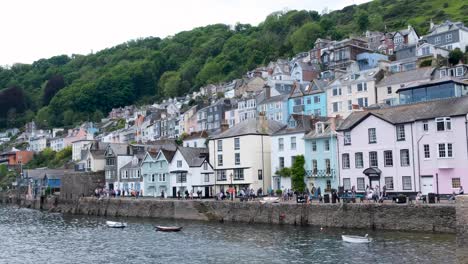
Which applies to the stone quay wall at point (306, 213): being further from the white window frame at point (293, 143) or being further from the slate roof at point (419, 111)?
the white window frame at point (293, 143)

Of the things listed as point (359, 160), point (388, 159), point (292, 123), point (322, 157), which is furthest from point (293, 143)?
point (388, 159)

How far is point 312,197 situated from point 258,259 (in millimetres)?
20244

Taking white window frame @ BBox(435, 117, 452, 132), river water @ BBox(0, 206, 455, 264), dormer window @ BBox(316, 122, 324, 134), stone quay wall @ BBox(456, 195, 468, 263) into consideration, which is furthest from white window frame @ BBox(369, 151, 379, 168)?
stone quay wall @ BBox(456, 195, 468, 263)

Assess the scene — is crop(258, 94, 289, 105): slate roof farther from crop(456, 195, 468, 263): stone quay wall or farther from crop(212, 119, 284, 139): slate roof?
crop(456, 195, 468, 263): stone quay wall

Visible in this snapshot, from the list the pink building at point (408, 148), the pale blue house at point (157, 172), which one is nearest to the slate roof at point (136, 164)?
the pale blue house at point (157, 172)

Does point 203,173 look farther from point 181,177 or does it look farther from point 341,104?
point 341,104

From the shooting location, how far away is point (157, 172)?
239ft

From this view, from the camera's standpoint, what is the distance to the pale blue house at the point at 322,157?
178ft

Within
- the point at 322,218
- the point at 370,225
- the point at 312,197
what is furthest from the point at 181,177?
the point at 370,225

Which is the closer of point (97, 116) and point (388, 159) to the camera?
point (388, 159)

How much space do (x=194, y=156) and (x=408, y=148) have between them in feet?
96.6

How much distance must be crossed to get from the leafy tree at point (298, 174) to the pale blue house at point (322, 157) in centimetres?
49

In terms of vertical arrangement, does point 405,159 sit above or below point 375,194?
above

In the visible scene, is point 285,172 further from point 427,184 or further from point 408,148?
point 427,184
